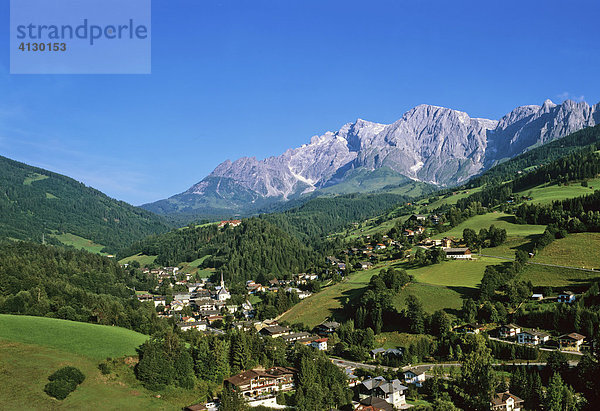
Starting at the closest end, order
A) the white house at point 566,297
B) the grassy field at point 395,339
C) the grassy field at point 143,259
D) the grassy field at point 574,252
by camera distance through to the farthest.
A: the grassy field at point 395,339
the white house at point 566,297
the grassy field at point 574,252
the grassy field at point 143,259

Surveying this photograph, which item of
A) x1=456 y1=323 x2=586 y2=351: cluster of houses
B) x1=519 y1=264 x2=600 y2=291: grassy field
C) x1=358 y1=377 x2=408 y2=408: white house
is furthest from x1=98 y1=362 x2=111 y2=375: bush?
x1=519 y1=264 x2=600 y2=291: grassy field

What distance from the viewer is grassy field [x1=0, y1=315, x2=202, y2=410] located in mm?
44531

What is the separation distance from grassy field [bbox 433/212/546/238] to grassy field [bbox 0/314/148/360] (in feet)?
283

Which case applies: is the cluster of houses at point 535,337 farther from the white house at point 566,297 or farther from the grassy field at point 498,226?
the grassy field at point 498,226

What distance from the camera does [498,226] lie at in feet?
398

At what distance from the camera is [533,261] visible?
85438mm

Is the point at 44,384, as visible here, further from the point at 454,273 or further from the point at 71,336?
the point at 454,273

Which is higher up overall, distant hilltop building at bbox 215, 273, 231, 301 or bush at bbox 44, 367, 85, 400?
bush at bbox 44, 367, 85, 400

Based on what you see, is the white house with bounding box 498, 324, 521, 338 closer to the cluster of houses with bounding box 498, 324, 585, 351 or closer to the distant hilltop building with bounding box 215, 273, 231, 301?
the cluster of houses with bounding box 498, 324, 585, 351

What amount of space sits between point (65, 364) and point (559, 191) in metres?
149

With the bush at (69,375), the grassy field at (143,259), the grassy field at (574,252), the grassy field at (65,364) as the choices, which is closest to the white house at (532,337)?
the grassy field at (574,252)

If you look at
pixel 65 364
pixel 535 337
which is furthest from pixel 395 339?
pixel 65 364

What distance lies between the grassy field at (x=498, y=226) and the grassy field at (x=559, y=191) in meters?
16.1

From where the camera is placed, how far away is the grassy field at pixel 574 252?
81.1 meters
